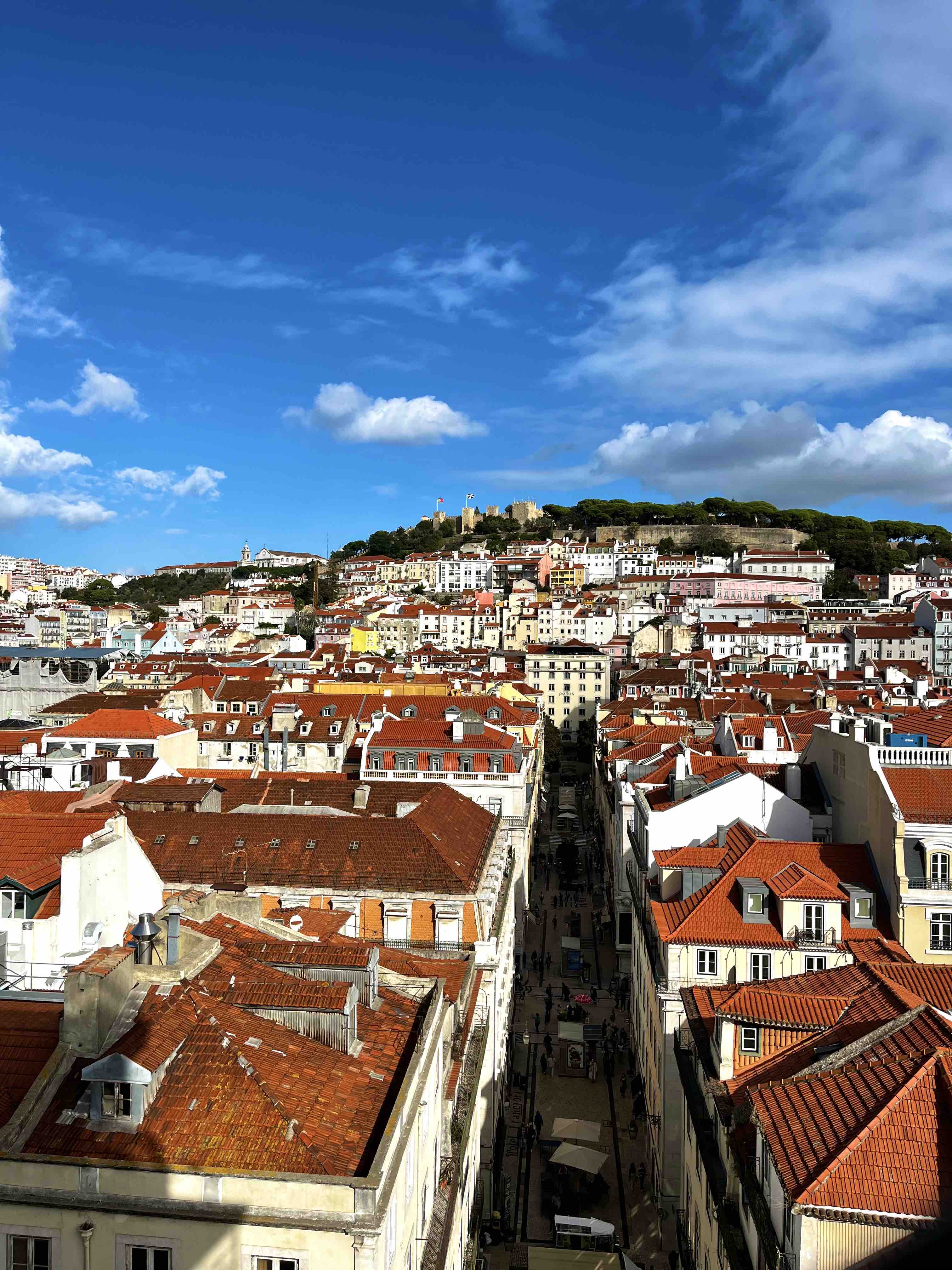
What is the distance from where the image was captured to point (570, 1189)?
26547 mm

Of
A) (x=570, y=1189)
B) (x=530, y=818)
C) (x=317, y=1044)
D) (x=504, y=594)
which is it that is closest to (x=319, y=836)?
(x=570, y=1189)

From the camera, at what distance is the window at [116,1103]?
39.0ft

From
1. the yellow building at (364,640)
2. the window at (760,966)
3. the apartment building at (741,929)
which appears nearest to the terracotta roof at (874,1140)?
the apartment building at (741,929)

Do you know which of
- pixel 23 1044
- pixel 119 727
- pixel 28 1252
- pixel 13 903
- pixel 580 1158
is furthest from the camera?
pixel 119 727

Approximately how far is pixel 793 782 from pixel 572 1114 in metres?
13.7

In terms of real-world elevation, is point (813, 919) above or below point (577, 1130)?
above

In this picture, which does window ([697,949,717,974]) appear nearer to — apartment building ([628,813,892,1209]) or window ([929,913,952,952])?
apartment building ([628,813,892,1209])

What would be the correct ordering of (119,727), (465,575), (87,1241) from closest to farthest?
(87,1241)
(119,727)
(465,575)

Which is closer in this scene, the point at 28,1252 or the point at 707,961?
the point at 28,1252

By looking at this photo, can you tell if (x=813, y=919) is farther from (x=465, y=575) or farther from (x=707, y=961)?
(x=465, y=575)

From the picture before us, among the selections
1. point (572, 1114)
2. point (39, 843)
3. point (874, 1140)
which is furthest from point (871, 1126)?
point (572, 1114)

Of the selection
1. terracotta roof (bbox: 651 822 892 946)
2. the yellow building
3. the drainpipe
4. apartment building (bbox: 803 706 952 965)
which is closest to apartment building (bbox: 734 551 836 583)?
the yellow building

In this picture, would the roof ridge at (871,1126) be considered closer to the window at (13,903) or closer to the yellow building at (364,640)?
the window at (13,903)

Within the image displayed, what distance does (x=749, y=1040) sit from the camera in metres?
18.0
